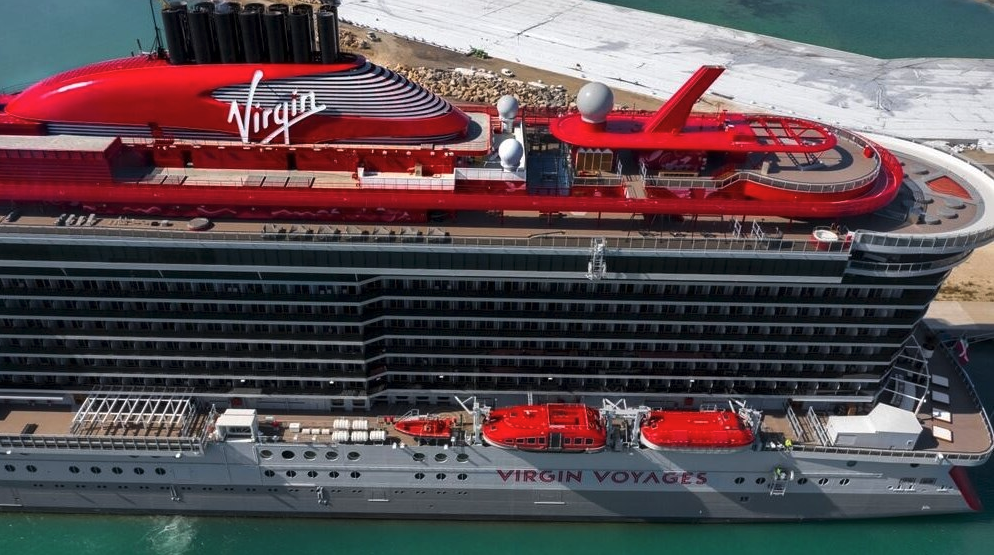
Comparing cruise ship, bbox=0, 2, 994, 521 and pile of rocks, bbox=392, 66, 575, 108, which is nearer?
cruise ship, bbox=0, 2, 994, 521

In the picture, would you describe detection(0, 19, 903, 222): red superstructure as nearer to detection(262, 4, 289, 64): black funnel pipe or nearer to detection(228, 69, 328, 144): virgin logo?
detection(228, 69, 328, 144): virgin logo

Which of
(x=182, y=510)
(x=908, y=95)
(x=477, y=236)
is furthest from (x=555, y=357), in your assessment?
(x=908, y=95)

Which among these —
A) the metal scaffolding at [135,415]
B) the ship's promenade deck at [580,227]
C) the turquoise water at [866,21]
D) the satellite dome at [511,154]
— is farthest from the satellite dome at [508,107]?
the turquoise water at [866,21]

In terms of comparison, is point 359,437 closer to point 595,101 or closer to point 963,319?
point 595,101

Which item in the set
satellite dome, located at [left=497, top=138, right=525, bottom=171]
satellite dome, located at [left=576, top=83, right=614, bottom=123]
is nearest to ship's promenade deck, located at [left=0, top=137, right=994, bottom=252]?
satellite dome, located at [left=497, top=138, right=525, bottom=171]

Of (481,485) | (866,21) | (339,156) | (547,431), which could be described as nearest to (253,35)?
(339,156)

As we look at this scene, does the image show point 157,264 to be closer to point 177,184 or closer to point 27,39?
point 177,184
